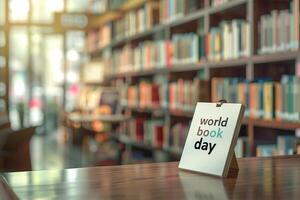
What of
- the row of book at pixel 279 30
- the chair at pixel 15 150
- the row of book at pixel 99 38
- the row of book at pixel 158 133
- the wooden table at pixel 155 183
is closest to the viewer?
the wooden table at pixel 155 183

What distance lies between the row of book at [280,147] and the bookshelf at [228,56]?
57mm

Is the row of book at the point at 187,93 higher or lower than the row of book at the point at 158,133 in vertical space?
higher

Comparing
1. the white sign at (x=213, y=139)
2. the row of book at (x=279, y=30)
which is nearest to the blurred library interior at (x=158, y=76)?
the row of book at (x=279, y=30)

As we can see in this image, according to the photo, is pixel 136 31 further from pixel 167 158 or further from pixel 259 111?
pixel 259 111

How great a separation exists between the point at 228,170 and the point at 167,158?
3.70 meters

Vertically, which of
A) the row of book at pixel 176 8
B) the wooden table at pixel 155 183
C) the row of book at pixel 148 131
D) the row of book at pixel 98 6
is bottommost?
the row of book at pixel 148 131

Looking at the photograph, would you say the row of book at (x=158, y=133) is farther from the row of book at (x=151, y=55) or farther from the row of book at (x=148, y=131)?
the row of book at (x=151, y=55)

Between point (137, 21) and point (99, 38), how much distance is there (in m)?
2.14

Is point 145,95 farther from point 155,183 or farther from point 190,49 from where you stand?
point 155,183

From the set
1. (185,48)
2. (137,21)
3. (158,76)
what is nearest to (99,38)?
(137,21)

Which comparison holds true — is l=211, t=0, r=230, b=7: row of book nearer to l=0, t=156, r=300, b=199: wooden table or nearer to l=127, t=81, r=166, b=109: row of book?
l=127, t=81, r=166, b=109: row of book

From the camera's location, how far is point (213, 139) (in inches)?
47.0

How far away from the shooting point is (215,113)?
1.25 metres

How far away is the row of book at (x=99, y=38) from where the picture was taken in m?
7.13
